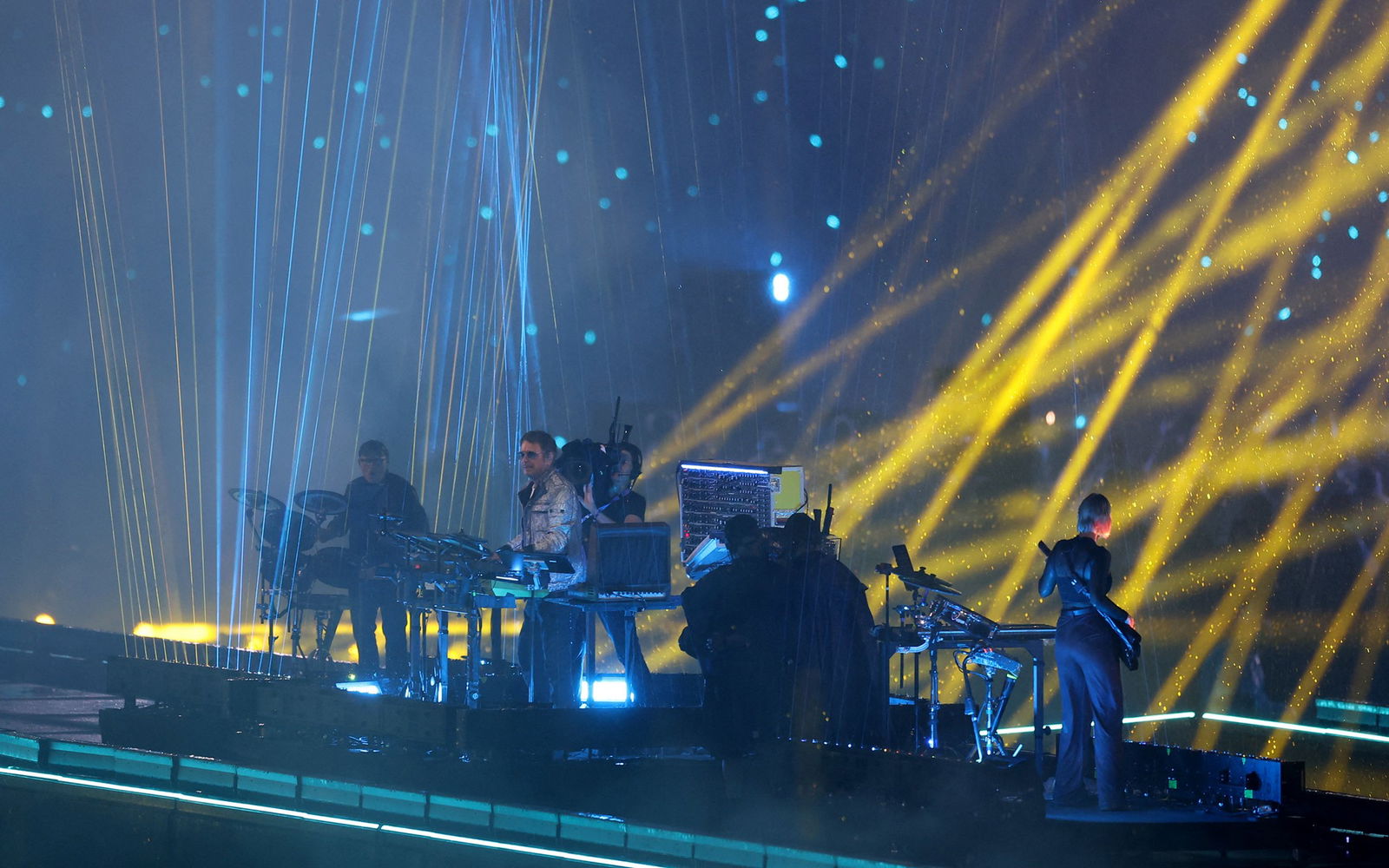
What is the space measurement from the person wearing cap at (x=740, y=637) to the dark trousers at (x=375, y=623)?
2450mm

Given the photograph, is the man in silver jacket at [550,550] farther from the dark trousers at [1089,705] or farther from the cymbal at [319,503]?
the dark trousers at [1089,705]

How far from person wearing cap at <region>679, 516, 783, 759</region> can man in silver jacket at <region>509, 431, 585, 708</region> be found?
1.00 meters

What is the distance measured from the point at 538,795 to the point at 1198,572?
7.57 metres

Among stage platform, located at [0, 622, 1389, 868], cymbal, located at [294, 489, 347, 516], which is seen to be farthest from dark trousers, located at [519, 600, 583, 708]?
cymbal, located at [294, 489, 347, 516]

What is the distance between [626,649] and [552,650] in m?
0.34

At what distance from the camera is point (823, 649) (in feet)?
16.9

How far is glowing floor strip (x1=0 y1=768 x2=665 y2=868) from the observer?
3539 millimetres

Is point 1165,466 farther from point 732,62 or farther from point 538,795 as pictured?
point 538,795

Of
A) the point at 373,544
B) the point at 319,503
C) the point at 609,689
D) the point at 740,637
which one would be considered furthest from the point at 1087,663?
the point at 373,544

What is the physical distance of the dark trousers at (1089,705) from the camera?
488cm

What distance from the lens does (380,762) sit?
15.4ft

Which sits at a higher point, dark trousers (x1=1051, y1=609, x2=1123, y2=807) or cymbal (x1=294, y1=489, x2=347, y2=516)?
cymbal (x1=294, y1=489, x2=347, y2=516)

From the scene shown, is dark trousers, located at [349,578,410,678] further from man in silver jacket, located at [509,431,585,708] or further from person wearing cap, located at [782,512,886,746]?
person wearing cap, located at [782,512,886,746]

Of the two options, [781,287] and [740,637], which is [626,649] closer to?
[740,637]
